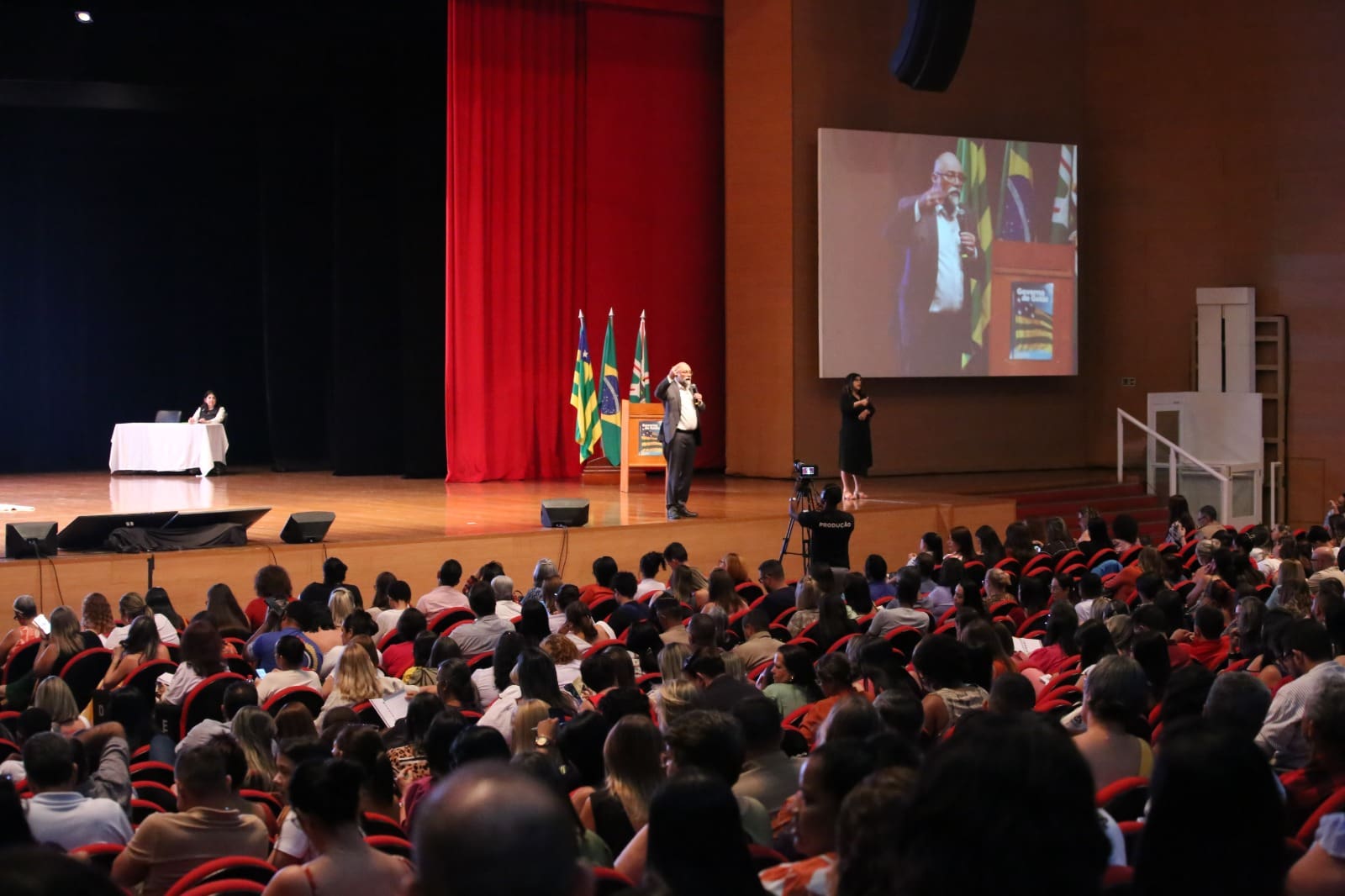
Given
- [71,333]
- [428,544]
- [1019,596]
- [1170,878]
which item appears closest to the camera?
[1170,878]

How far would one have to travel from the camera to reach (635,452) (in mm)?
13703

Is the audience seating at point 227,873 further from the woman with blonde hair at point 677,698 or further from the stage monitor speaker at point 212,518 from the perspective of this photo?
the stage monitor speaker at point 212,518

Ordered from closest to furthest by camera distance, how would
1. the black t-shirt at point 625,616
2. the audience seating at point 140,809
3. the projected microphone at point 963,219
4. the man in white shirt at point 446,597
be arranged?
the audience seating at point 140,809 → the black t-shirt at point 625,616 → the man in white shirt at point 446,597 → the projected microphone at point 963,219

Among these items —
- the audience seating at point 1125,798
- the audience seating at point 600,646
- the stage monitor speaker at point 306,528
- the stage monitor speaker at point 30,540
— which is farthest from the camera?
the stage monitor speaker at point 306,528

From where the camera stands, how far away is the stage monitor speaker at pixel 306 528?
9273 millimetres

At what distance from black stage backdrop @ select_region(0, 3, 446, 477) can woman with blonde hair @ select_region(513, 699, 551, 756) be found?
434 inches

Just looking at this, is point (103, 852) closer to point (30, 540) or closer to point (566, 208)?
point (30, 540)

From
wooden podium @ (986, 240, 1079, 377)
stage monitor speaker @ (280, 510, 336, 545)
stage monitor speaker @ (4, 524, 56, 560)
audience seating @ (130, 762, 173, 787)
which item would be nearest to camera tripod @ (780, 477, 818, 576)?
stage monitor speaker @ (280, 510, 336, 545)

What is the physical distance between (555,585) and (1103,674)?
367 centimetres

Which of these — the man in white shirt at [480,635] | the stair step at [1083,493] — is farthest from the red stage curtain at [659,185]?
the man in white shirt at [480,635]

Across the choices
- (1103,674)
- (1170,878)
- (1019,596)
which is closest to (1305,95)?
(1019,596)

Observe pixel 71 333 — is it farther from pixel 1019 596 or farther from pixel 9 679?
pixel 1019 596

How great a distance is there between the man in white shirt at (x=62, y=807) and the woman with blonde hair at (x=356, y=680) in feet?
4.49

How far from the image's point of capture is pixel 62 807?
129 inches
